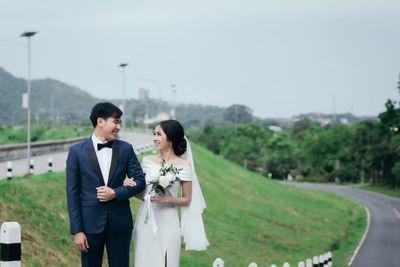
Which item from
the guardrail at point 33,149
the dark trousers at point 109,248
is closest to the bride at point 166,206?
the dark trousers at point 109,248

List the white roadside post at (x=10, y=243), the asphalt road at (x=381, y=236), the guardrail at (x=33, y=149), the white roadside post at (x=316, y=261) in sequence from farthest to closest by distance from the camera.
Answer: the asphalt road at (x=381, y=236), the guardrail at (x=33, y=149), the white roadside post at (x=316, y=261), the white roadside post at (x=10, y=243)

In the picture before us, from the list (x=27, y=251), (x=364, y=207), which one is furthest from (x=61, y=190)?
(x=364, y=207)

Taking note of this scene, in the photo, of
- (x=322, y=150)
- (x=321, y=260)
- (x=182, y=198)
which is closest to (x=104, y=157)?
(x=182, y=198)

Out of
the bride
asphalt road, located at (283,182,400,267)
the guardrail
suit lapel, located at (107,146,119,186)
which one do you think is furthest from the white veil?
the guardrail

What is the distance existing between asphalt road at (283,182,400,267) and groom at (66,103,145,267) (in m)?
23.9

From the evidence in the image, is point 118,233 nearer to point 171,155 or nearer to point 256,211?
point 171,155

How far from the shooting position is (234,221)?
3372 centimetres

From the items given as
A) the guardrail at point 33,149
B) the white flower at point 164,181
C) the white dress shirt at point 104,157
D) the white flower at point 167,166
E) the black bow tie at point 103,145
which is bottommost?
the guardrail at point 33,149

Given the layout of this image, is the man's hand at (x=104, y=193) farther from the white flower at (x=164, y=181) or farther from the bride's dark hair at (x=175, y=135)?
the bride's dark hair at (x=175, y=135)

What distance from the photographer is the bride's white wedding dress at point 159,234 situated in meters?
6.82

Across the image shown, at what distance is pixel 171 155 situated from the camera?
23.4ft

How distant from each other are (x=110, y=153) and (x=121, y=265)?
3.72 ft

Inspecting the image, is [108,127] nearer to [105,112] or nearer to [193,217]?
[105,112]

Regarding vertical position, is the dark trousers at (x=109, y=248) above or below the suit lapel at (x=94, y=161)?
below
